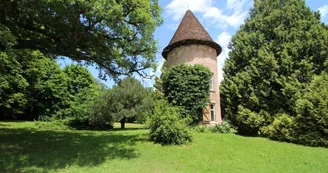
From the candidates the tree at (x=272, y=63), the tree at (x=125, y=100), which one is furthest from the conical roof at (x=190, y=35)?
the tree at (x=125, y=100)

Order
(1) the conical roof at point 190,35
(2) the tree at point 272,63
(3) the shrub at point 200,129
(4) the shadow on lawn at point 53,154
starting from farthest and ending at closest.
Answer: (1) the conical roof at point 190,35 < (2) the tree at point 272,63 < (3) the shrub at point 200,129 < (4) the shadow on lawn at point 53,154

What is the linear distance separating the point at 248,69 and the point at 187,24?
7.41 m

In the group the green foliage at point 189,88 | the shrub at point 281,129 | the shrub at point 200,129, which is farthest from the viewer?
the green foliage at point 189,88

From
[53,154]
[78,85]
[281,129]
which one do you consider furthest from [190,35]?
[78,85]

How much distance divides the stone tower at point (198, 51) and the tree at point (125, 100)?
5.24 m

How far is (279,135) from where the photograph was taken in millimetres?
16562

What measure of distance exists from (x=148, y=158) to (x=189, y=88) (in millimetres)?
10179

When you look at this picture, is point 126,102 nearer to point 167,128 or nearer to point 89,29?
point 167,128

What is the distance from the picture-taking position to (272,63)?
62.2 feet

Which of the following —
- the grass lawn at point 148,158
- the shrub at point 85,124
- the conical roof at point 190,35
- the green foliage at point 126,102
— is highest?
the conical roof at point 190,35

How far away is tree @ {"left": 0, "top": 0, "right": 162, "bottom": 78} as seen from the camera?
8.02 metres

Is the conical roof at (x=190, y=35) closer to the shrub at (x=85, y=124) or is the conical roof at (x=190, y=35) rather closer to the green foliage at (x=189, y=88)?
the green foliage at (x=189, y=88)

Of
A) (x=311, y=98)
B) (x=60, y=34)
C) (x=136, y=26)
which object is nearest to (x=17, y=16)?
(x=60, y=34)

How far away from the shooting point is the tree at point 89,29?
802 cm
